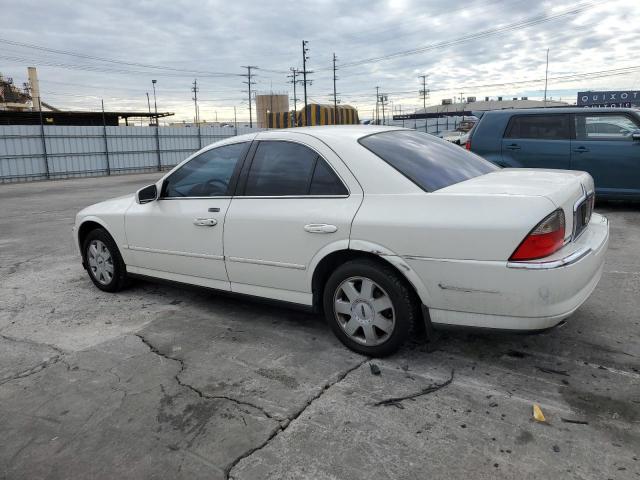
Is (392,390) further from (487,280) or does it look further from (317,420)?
(487,280)

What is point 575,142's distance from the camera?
8.23m

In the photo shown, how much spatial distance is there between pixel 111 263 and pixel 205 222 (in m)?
1.52

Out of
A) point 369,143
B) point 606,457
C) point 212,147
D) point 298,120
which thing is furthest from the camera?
point 298,120

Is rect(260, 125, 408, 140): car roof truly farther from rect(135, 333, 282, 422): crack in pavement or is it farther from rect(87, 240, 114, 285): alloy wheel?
rect(87, 240, 114, 285): alloy wheel

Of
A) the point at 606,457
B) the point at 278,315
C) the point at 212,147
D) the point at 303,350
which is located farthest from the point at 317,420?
the point at 212,147

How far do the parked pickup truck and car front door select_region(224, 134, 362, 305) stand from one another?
5.92 meters

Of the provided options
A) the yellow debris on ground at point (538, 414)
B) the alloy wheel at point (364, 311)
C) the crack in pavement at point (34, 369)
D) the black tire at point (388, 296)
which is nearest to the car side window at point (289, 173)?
the black tire at point (388, 296)

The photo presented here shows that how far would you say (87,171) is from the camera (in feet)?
81.9

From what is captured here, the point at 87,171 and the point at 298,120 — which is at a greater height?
the point at 298,120

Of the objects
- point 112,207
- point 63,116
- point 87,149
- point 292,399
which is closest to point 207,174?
point 112,207

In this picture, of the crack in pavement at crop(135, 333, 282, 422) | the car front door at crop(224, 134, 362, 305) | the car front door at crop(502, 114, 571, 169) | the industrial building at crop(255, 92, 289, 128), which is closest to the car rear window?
the car front door at crop(224, 134, 362, 305)

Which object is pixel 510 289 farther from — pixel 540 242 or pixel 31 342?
pixel 31 342

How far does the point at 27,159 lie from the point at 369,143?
23.4m

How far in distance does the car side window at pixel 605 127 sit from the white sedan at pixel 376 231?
5.02m
